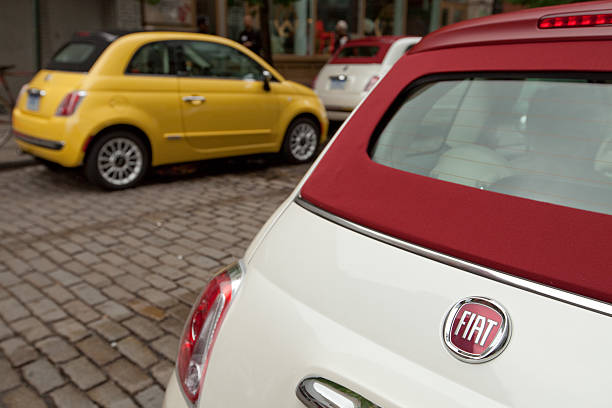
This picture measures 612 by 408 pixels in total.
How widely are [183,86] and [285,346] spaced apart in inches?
240

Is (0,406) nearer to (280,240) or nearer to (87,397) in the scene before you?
(87,397)

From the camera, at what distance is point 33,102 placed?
6.75 m

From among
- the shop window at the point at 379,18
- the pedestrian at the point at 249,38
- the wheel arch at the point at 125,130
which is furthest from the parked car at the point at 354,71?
the shop window at the point at 379,18

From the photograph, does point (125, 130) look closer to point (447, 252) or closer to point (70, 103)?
point (70, 103)

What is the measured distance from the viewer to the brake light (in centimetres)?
129

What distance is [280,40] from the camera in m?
16.8

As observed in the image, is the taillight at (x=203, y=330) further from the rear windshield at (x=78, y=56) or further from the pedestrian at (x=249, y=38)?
the pedestrian at (x=249, y=38)

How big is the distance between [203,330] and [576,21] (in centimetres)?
117

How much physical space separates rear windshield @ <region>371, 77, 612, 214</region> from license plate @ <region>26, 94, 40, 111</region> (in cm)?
602

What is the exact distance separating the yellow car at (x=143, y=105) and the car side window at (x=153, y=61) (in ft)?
0.04

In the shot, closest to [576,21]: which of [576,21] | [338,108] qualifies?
[576,21]

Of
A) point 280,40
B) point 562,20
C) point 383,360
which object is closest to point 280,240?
point 383,360

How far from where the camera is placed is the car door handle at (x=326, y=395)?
1.09 m

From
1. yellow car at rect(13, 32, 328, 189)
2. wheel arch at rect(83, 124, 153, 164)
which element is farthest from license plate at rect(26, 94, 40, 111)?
wheel arch at rect(83, 124, 153, 164)
